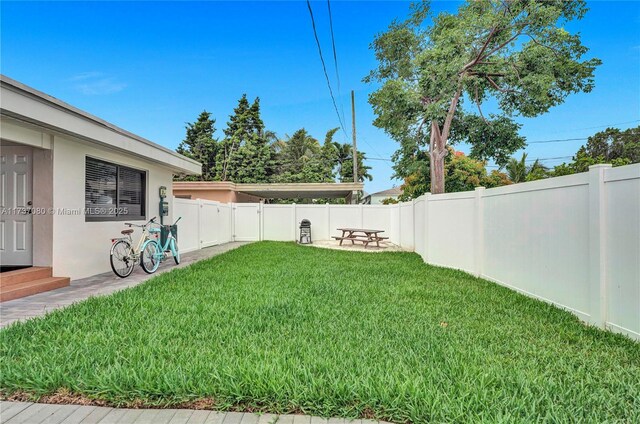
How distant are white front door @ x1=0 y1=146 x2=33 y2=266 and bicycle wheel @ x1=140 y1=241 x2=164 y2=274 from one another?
69.7 inches

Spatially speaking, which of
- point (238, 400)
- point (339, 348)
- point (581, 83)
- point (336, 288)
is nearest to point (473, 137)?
point (581, 83)

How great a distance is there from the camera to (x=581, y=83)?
11.3m

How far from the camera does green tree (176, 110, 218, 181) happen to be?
29.7 meters

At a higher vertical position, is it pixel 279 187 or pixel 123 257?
pixel 279 187

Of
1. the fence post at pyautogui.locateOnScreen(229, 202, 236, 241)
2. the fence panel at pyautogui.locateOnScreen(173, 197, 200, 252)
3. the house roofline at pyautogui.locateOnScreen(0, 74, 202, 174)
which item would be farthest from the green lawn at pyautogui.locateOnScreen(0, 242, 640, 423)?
the fence post at pyautogui.locateOnScreen(229, 202, 236, 241)

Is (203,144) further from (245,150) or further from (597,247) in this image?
(597,247)

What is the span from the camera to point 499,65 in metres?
11.3

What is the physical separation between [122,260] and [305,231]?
8221 millimetres

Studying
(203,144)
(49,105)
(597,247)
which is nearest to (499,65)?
(597,247)

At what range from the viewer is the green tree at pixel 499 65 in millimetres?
10820

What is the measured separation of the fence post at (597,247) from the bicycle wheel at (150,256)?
23.8 ft

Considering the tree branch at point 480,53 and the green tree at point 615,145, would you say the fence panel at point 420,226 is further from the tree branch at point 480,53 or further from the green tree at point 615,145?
the green tree at point 615,145

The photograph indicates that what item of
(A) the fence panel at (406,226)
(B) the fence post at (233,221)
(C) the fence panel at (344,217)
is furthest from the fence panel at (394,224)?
(B) the fence post at (233,221)

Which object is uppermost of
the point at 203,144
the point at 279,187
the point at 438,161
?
the point at 203,144
